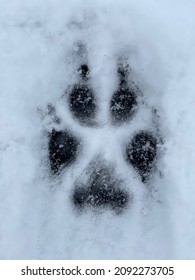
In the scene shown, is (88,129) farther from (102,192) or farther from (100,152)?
(102,192)

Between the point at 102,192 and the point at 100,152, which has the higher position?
the point at 100,152

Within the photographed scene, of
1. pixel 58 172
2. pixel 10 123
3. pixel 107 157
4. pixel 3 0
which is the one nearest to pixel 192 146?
pixel 107 157

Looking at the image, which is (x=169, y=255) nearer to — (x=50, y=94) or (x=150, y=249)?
(x=150, y=249)

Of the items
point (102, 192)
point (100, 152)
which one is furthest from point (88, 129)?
point (102, 192)
